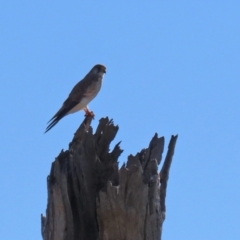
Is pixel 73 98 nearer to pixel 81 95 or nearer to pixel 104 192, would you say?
pixel 81 95

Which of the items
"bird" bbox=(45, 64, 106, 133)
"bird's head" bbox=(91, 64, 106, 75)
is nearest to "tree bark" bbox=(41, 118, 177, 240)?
"bird" bbox=(45, 64, 106, 133)

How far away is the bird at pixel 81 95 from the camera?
Result: 1520 centimetres

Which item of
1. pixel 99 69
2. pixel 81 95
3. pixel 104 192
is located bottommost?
pixel 104 192

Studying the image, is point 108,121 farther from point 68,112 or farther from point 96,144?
point 68,112

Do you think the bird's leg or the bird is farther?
the bird

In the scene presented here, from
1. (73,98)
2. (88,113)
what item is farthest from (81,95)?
(88,113)

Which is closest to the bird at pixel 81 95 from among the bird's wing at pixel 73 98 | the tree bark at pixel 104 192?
the bird's wing at pixel 73 98

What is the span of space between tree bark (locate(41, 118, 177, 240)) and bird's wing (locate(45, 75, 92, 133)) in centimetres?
367

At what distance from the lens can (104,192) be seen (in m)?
10.6

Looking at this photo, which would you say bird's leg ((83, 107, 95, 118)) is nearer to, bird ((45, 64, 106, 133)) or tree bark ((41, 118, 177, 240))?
bird ((45, 64, 106, 133))

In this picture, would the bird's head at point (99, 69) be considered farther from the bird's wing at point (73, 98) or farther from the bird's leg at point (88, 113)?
the bird's leg at point (88, 113)

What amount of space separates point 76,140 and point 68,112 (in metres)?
3.78

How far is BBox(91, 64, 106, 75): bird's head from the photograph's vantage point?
55.3 feet

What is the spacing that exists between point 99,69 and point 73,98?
156 centimetres
